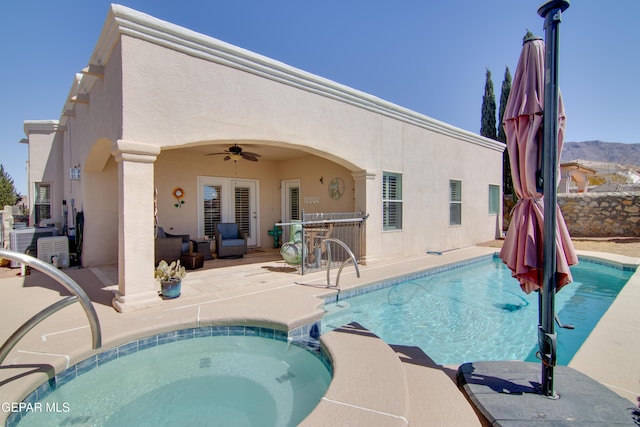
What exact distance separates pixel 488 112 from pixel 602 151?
322 ft

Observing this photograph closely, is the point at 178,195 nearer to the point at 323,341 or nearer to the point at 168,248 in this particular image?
the point at 168,248

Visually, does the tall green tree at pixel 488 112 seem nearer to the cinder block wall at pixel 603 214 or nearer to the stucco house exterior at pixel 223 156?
the cinder block wall at pixel 603 214

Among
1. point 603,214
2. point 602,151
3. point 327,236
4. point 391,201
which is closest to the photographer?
point 327,236

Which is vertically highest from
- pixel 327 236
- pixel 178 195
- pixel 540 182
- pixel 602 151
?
pixel 602 151

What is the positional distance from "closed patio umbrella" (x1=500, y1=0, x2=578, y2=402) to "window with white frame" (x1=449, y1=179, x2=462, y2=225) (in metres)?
9.19

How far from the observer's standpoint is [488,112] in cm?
1953

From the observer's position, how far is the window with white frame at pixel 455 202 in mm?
11398

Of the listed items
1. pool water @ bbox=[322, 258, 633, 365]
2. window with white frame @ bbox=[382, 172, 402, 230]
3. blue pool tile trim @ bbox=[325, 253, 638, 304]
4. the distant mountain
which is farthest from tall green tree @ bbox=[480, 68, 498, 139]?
the distant mountain

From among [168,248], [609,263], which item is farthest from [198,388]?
[609,263]

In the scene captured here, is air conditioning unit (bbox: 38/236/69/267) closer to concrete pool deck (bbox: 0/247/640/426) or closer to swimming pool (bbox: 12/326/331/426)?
concrete pool deck (bbox: 0/247/640/426)

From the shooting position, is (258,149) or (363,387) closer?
(363,387)

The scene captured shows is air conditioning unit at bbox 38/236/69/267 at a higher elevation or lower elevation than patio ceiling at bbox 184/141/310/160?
lower

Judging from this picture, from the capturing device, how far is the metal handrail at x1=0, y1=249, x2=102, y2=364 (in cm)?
258

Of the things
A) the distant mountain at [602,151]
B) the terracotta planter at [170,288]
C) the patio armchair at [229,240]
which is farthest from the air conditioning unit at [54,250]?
the distant mountain at [602,151]
